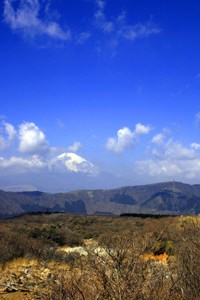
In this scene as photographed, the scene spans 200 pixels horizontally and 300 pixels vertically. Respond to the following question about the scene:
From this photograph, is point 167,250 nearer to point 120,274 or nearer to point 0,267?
point 0,267

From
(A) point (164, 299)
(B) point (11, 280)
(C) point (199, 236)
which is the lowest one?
(B) point (11, 280)

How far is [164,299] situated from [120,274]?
0.87 meters

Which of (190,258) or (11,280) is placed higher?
(190,258)

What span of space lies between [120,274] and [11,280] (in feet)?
31.3

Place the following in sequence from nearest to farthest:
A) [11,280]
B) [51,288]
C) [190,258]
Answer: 1. [51,288]
2. [190,258]
3. [11,280]

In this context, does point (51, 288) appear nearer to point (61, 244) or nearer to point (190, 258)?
point (190, 258)

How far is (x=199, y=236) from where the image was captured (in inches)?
402

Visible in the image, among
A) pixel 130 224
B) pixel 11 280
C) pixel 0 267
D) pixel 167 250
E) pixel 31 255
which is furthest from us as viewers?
pixel 130 224

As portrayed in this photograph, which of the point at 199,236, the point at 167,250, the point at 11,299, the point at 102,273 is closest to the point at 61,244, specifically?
the point at 167,250

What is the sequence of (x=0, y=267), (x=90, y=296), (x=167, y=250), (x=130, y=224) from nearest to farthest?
(x=90, y=296) → (x=0, y=267) → (x=167, y=250) → (x=130, y=224)

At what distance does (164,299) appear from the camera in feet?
22.9

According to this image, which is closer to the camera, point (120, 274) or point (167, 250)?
point (120, 274)

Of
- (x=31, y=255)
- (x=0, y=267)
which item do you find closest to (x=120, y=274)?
(x=0, y=267)

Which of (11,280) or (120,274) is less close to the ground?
(120,274)
